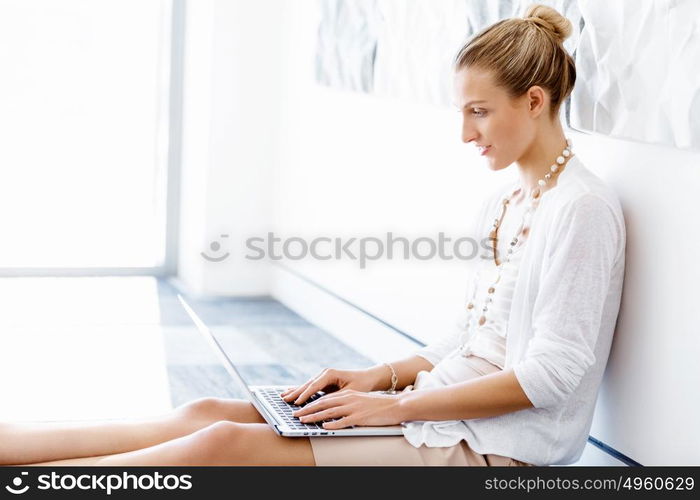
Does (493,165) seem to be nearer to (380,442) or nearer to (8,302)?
(380,442)

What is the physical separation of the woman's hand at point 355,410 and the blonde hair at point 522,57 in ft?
2.02

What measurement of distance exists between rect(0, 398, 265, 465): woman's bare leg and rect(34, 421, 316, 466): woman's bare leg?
103 millimetres

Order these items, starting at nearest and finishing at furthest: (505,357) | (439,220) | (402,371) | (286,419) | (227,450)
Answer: (227,450)
(286,419)
(505,357)
(402,371)
(439,220)

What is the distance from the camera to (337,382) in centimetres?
208

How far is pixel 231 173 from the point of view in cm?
468

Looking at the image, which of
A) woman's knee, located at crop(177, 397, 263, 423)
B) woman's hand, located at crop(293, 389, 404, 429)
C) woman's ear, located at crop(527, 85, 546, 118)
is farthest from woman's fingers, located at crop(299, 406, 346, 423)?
woman's ear, located at crop(527, 85, 546, 118)

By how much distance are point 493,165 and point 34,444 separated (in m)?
1.00

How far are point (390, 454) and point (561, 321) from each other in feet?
1.23

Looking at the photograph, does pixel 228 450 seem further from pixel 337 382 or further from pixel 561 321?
pixel 561 321

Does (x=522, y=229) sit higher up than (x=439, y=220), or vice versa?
(x=522, y=229)

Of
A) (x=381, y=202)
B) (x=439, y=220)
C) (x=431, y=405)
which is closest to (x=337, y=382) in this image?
(x=431, y=405)

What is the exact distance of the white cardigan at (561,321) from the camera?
1829 millimetres

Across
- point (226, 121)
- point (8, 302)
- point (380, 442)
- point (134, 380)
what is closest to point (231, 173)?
point (226, 121)

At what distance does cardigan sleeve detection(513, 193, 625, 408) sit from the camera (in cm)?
183
